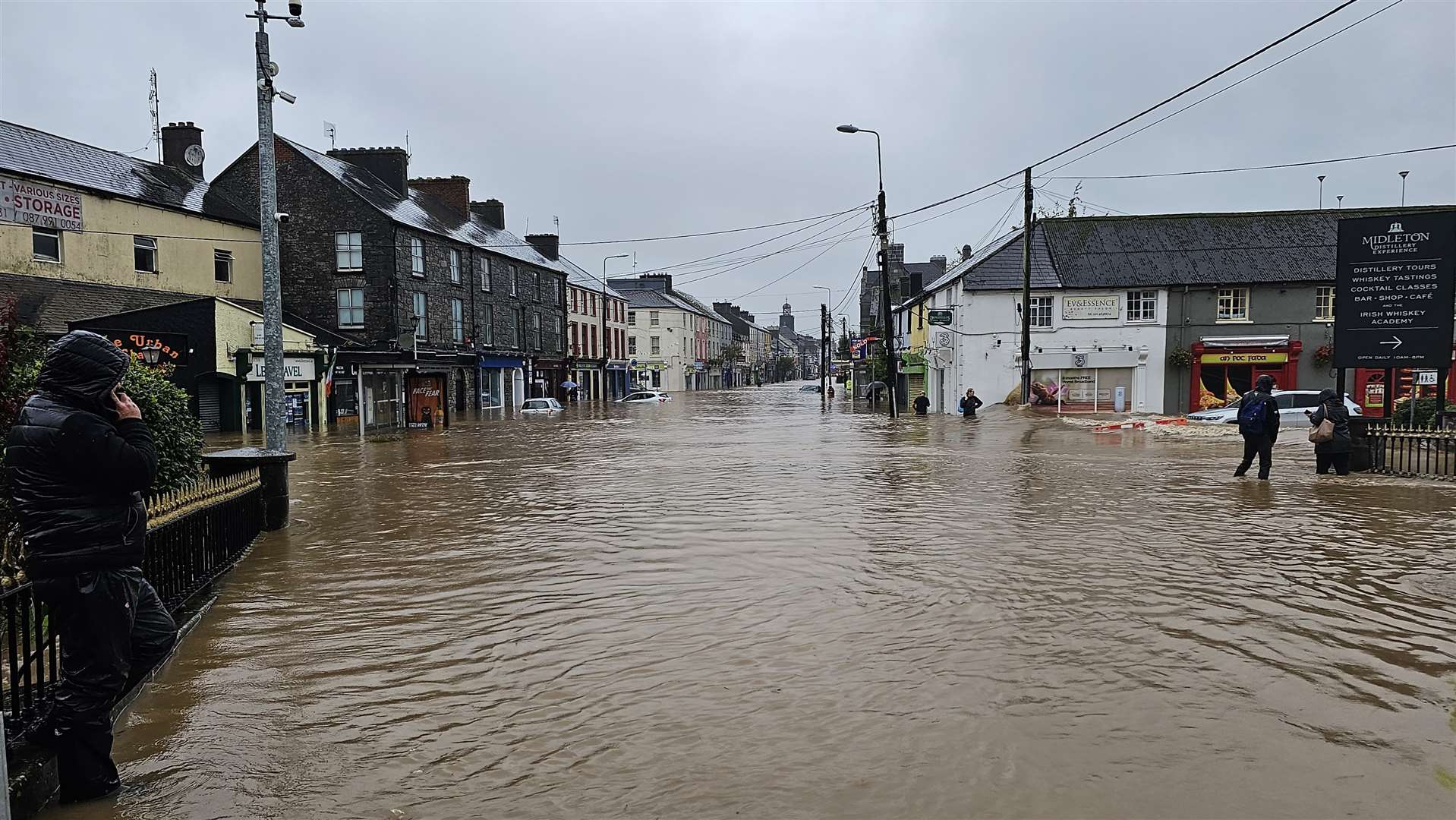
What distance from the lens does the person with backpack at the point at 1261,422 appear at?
14047 mm

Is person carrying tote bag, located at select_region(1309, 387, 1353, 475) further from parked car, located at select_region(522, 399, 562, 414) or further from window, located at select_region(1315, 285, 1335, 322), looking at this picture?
parked car, located at select_region(522, 399, 562, 414)

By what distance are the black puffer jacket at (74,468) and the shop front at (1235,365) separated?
3906cm

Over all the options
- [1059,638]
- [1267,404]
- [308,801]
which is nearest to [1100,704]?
[1059,638]

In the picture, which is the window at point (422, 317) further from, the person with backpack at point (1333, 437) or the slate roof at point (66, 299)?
the person with backpack at point (1333, 437)

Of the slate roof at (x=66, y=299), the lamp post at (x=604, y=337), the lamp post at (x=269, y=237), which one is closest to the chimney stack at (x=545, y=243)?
the lamp post at (x=604, y=337)

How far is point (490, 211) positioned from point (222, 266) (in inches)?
936

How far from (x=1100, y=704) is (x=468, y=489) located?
37.1ft

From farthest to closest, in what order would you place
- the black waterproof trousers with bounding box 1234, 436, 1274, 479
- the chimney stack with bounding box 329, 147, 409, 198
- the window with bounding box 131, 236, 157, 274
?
the chimney stack with bounding box 329, 147, 409, 198, the window with bounding box 131, 236, 157, 274, the black waterproof trousers with bounding box 1234, 436, 1274, 479

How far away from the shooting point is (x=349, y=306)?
39.7 metres

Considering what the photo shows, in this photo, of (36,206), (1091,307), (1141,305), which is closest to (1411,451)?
(36,206)

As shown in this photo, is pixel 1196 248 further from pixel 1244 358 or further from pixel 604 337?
pixel 604 337

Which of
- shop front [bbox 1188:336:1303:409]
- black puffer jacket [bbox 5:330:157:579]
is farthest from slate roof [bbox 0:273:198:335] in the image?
shop front [bbox 1188:336:1303:409]

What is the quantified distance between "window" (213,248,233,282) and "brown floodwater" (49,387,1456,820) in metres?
26.0

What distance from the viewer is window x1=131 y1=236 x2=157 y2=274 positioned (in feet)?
98.4
